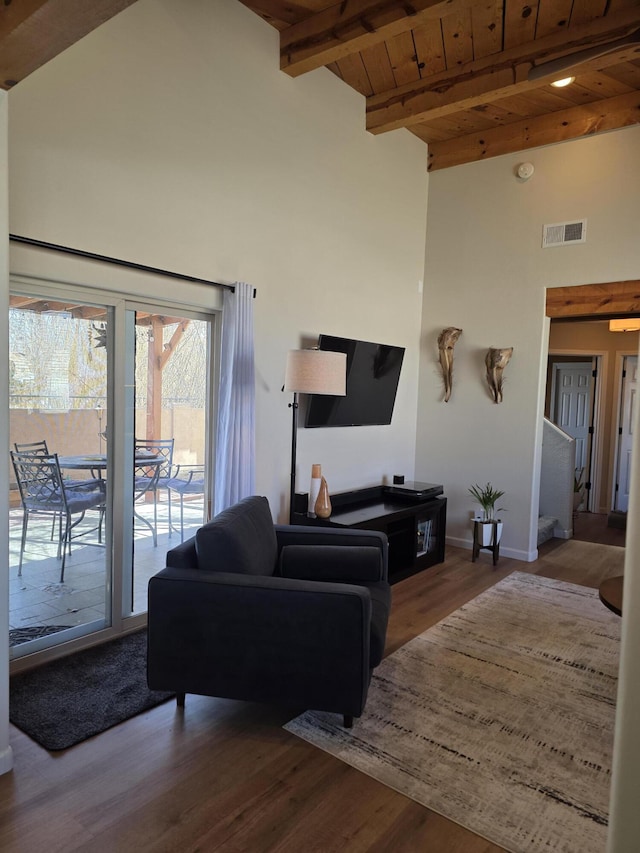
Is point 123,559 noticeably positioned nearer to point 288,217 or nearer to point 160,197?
point 160,197

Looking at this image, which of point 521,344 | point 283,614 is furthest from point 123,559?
point 521,344

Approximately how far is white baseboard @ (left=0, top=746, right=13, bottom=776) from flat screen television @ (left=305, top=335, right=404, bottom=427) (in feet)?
8.94

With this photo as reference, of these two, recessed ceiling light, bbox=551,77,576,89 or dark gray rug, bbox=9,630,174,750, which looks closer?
dark gray rug, bbox=9,630,174,750

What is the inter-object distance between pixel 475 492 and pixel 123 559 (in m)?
3.37

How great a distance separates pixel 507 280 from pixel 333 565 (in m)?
3.45

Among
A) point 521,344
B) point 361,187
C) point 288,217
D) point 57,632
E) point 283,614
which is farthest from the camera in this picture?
point 521,344

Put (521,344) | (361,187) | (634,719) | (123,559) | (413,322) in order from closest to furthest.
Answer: (634,719)
(123,559)
(361,187)
(521,344)
(413,322)

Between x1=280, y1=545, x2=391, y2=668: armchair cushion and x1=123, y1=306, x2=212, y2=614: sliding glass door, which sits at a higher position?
x1=123, y1=306, x2=212, y2=614: sliding glass door

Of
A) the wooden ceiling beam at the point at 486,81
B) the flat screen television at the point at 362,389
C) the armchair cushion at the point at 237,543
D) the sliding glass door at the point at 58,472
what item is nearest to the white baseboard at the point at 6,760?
the sliding glass door at the point at 58,472

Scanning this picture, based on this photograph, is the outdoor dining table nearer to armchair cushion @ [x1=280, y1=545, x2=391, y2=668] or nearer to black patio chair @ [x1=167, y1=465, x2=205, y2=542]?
black patio chair @ [x1=167, y1=465, x2=205, y2=542]

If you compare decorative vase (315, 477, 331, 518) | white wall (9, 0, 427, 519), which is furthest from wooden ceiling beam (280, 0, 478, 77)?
decorative vase (315, 477, 331, 518)

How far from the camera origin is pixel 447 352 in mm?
5449

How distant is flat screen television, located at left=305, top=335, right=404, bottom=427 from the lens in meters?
4.34

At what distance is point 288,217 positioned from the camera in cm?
409
